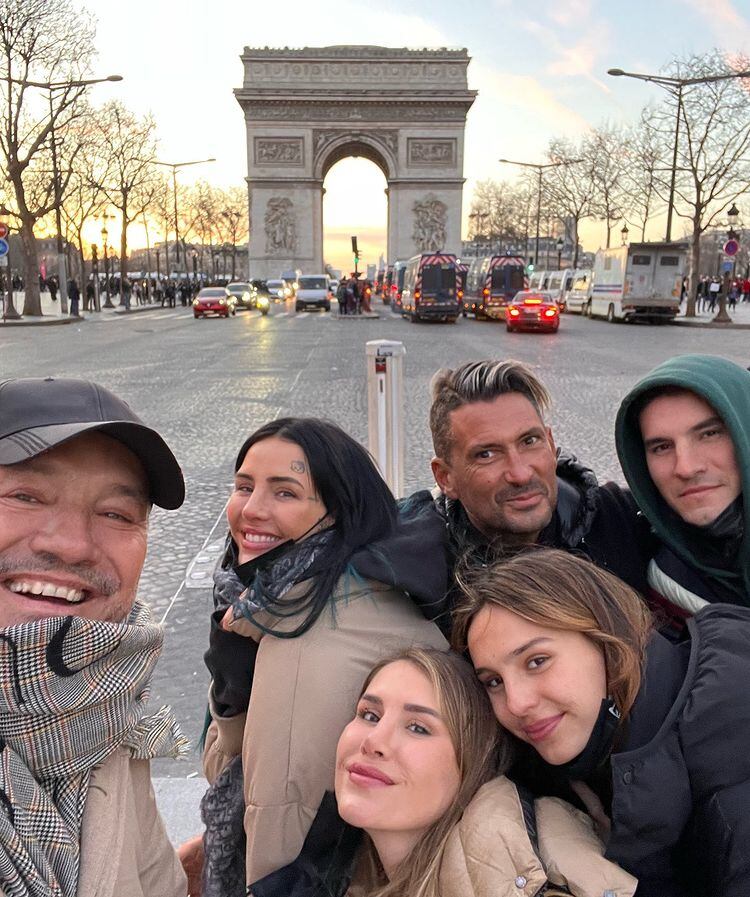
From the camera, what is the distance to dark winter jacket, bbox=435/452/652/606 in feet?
7.38

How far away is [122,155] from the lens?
147 ft

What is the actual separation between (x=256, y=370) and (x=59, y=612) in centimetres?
1358

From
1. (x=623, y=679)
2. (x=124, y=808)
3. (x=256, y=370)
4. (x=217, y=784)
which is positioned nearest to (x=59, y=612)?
(x=124, y=808)

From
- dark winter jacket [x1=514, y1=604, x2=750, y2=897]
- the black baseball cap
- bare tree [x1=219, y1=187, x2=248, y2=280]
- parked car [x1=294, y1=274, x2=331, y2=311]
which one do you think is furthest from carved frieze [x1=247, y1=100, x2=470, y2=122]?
dark winter jacket [x1=514, y1=604, x2=750, y2=897]

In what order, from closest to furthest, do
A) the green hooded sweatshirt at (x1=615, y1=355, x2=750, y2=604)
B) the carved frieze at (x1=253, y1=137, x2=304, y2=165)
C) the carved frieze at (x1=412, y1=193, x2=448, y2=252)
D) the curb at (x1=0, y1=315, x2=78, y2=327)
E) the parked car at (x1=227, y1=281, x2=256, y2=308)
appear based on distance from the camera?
the green hooded sweatshirt at (x1=615, y1=355, x2=750, y2=604) < the curb at (x1=0, y1=315, x2=78, y2=327) < the parked car at (x1=227, y1=281, x2=256, y2=308) < the carved frieze at (x1=412, y1=193, x2=448, y2=252) < the carved frieze at (x1=253, y1=137, x2=304, y2=165)

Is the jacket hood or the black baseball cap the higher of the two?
the black baseball cap

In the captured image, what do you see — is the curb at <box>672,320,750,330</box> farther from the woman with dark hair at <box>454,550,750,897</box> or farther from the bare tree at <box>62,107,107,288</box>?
the woman with dark hair at <box>454,550,750,897</box>

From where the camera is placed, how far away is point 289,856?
5.64 feet

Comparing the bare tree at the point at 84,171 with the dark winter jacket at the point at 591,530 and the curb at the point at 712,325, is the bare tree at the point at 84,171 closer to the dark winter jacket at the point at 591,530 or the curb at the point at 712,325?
the curb at the point at 712,325

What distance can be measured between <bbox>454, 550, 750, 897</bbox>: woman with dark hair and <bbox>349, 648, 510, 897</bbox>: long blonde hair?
1.9 inches

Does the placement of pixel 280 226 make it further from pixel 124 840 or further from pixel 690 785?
pixel 690 785

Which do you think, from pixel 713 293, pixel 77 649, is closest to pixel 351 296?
pixel 713 293

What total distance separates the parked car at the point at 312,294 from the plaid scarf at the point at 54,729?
137 feet

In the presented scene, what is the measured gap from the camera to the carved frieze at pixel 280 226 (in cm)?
5391
